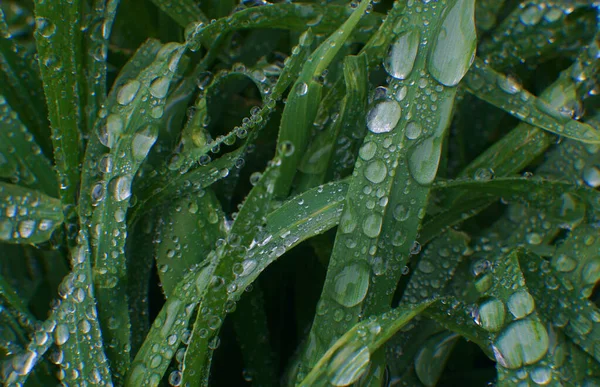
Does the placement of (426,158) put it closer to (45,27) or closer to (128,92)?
(128,92)

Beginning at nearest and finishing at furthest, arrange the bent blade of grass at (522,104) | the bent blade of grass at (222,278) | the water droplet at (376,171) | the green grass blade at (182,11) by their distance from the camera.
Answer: the bent blade of grass at (222,278) → the water droplet at (376,171) → the bent blade of grass at (522,104) → the green grass blade at (182,11)

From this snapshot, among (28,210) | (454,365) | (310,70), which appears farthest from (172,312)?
(454,365)

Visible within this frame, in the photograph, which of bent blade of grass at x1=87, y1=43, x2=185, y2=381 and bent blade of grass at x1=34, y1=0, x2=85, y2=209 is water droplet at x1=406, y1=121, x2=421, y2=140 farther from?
bent blade of grass at x1=34, y1=0, x2=85, y2=209

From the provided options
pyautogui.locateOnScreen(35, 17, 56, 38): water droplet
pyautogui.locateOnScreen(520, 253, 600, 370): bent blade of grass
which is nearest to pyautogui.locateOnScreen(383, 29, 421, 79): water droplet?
pyautogui.locateOnScreen(520, 253, 600, 370): bent blade of grass

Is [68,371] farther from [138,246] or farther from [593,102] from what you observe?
[593,102]

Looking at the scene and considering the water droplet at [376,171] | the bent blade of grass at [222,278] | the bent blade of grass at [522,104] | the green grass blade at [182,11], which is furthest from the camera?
the green grass blade at [182,11]

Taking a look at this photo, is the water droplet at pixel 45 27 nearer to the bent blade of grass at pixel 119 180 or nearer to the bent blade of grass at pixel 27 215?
the bent blade of grass at pixel 119 180

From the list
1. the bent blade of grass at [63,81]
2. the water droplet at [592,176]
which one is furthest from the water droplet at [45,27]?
the water droplet at [592,176]
